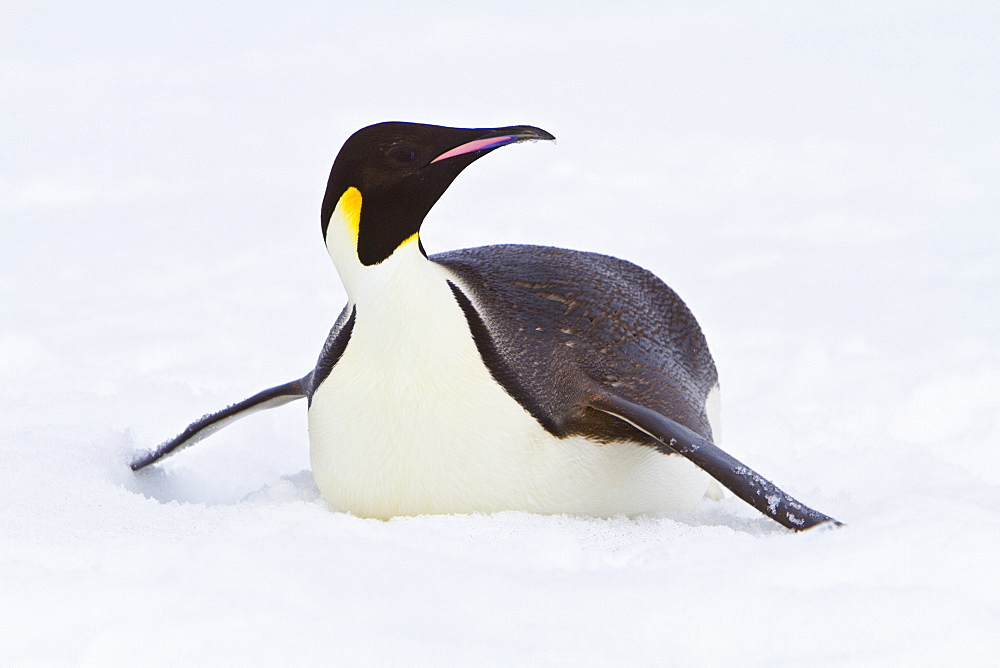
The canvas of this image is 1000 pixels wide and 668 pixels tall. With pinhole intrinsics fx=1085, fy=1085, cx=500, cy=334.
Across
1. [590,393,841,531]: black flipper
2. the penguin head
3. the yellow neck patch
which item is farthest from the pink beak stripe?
[590,393,841,531]: black flipper

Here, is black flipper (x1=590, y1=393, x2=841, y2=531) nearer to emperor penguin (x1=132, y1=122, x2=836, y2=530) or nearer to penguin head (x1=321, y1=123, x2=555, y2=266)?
emperor penguin (x1=132, y1=122, x2=836, y2=530)

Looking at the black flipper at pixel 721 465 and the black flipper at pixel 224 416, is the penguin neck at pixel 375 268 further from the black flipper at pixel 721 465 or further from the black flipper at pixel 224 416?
the black flipper at pixel 224 416

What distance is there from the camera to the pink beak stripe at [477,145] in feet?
7.70

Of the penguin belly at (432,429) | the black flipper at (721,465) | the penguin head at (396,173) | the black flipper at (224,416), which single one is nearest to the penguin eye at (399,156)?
the penguin head at (396,173)

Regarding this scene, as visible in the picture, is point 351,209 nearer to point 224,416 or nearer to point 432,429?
point 432,429

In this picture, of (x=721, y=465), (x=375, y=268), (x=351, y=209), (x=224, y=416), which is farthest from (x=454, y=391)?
(x=224, y=416)

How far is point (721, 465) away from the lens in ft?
7.48

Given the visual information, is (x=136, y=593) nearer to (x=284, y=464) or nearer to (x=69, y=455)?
(x=69, y=455)

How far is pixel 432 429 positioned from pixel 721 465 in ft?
2.03

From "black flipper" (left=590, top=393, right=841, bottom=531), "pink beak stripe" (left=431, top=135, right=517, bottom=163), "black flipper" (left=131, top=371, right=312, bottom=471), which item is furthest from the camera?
"black flipper" (left=131, top=371, right=312, bottom=471)

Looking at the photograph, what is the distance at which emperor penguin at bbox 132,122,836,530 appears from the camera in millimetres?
2350

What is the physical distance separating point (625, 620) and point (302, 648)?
1.55 ft

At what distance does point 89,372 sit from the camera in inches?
191

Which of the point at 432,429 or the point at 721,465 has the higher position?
the point at 721,465
